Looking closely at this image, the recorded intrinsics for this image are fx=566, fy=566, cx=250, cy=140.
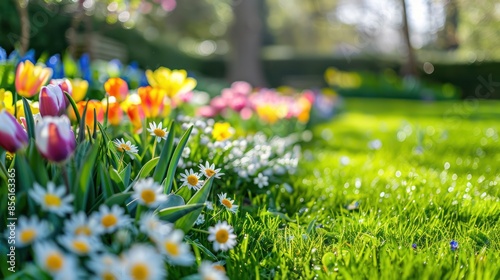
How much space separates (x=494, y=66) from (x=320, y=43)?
23638 mm

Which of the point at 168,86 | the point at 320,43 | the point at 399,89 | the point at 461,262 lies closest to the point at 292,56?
the point at 399,89

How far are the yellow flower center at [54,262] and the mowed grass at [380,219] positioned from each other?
0.62 meters

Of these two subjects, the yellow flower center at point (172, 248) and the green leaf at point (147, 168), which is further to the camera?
the green leaf at point (147, 168)

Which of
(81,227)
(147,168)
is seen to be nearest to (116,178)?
(147,168)

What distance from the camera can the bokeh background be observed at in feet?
19.0

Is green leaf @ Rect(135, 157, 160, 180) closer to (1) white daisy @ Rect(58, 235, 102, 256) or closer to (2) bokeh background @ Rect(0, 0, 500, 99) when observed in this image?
(1) white daisy @ Rect(58, 235, 102, 256)

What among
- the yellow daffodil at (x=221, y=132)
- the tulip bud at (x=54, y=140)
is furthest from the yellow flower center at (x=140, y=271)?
the yellow daffodil at (x=221, y=132)

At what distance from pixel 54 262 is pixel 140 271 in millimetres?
172

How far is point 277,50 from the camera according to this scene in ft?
67.7

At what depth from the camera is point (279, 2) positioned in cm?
3294

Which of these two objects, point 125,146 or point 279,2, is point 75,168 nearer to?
point 125,146

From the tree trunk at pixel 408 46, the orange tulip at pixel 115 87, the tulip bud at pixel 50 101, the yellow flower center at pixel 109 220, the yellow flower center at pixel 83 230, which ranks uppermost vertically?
the tree trunk at pixel 408 46

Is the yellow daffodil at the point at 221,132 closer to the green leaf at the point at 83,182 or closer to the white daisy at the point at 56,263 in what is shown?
the green leaf at the point at 83,182

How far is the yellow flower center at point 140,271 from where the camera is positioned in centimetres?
108
